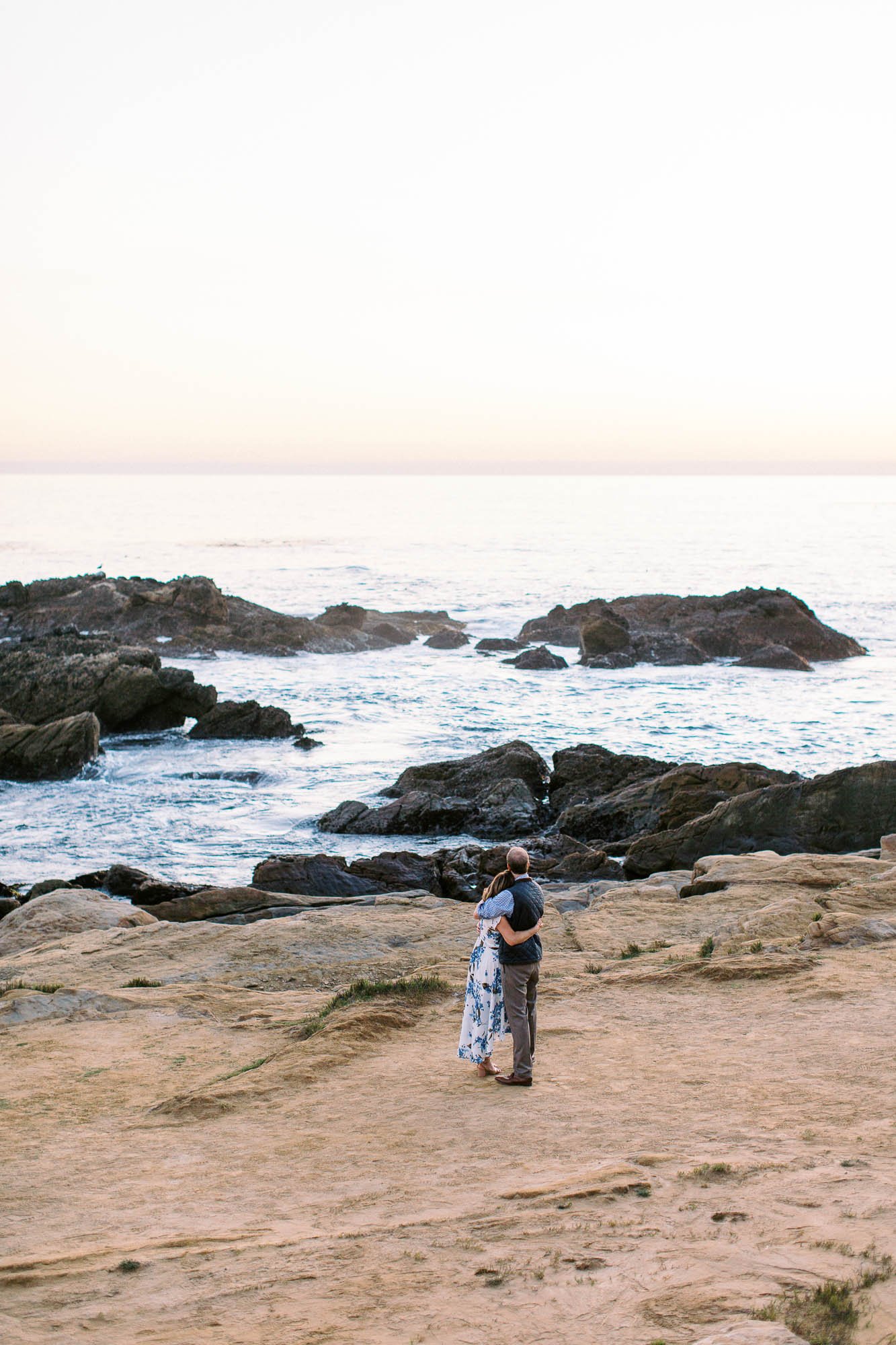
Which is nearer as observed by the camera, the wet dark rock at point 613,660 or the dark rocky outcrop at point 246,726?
the dark rocky outcrop at point 246,726

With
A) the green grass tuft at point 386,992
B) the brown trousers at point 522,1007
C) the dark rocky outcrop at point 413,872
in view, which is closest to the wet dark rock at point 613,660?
the dark rocky outcrop at point 413,872

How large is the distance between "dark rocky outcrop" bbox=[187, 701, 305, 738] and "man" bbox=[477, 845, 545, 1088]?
26.7 m

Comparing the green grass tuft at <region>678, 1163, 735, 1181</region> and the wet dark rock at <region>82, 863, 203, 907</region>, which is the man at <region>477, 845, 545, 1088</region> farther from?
the wet dark rock at <region>82, 863, 203, 907</region>

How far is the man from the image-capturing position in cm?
952

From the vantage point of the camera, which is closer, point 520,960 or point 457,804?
point 520,960

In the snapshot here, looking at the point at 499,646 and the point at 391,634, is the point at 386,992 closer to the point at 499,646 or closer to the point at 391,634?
the point at 499,646

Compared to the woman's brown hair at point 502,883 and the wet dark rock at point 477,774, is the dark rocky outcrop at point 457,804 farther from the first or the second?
the woman's brown hair at point 502,883

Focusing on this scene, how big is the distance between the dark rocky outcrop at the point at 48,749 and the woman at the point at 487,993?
2393 centimetres

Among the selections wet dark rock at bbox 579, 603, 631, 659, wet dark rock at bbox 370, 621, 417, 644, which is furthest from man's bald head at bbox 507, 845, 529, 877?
wet dark rock at bbox 370, 621, 417, 644

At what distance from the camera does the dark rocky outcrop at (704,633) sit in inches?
1994

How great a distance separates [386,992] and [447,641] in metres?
44.3

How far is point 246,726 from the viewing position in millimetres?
36094

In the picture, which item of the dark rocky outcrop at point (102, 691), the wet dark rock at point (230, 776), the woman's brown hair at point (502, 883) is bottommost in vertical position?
the wet dark rock at point (230, 776)

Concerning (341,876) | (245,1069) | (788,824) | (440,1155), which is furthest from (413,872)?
(440,1155)
